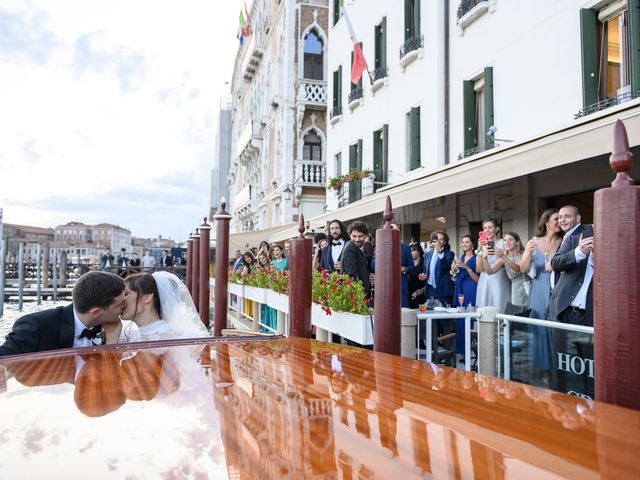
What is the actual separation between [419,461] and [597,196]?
0.95 metres

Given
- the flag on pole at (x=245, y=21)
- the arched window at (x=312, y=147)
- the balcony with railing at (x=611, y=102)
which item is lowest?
the balcony with railing at (x=611, y=102)

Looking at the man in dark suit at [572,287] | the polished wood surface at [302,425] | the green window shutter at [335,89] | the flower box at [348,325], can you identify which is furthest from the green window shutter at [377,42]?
the polished wood surface at [302,425]

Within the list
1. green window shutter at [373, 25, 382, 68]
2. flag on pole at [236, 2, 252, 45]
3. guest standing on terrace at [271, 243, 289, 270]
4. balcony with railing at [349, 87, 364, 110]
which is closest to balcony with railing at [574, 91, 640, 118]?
guest standing on terrace at [271, 243, 289, 270]

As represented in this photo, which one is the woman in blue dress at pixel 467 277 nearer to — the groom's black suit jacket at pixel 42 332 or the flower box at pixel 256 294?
the flower box at pixel 256 294

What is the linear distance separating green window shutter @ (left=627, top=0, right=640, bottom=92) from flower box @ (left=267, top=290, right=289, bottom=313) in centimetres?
483

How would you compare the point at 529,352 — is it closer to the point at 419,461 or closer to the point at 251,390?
the point at 251,390

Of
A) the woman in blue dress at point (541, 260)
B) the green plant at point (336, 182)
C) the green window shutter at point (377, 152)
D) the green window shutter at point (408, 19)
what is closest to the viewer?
the woman in blue dress at point (541, 260)

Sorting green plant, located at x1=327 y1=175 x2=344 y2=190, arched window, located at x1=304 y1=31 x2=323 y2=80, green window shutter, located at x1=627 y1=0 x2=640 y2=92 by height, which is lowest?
green plant, located at x1=327 y1=175 x2=344 y2=190

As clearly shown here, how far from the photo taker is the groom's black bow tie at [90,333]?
109 inches

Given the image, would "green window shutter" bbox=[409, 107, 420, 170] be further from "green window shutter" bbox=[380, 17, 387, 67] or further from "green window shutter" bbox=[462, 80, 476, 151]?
"green window shutter" bbox=[380, 17, 387, 67]

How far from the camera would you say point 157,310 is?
3504mm

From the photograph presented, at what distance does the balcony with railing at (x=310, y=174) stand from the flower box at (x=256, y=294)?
1311cm

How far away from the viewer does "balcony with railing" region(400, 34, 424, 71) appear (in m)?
10.9

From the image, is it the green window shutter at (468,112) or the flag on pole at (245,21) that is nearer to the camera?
the green window shutter at (468,112)
